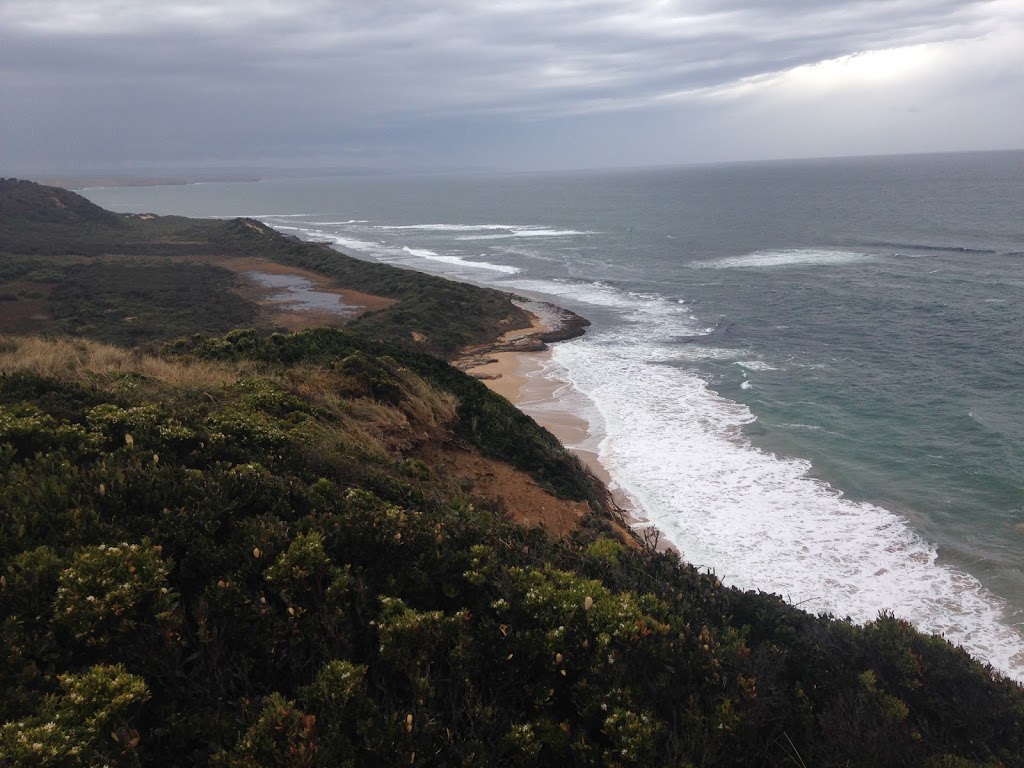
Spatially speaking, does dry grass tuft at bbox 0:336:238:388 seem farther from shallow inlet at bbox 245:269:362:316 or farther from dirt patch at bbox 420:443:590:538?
shallow inlet at bbox 245:269:362:316

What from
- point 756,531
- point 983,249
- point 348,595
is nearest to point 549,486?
point 756,531

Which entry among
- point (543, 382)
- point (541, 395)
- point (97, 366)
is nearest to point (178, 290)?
point (543, 382)

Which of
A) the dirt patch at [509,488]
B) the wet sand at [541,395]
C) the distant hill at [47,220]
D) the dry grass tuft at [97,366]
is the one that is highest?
the distant hill at [47,220]

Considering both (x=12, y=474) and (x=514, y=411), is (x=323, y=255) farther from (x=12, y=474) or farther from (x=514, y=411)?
(x=12, y=474)

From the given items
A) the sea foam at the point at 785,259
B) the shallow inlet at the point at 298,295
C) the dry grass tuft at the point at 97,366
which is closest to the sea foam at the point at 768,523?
the dry grass tuft at the point at 97,366

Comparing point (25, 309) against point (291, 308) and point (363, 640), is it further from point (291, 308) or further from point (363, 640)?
point (363, 640)

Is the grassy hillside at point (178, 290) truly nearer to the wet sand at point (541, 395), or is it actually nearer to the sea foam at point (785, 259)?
the wet sand at point (541, 395)
